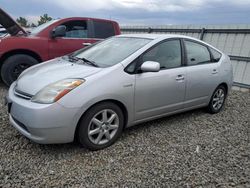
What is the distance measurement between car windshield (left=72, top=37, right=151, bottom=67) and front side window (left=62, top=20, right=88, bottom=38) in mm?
2185

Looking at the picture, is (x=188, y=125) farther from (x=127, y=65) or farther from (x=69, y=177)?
(x=69, y=177)

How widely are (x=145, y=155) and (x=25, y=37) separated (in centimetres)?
404

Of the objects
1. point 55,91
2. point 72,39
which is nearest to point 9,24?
point 72,39

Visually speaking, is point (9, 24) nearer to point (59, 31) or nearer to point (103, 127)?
point (59, 31)

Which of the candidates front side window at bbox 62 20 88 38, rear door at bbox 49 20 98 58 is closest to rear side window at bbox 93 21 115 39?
rear door at bbox 49 20 98 58

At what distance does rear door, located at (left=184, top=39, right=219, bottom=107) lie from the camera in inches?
153

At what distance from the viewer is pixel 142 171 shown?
8.66 feet

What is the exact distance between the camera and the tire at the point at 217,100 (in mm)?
4496

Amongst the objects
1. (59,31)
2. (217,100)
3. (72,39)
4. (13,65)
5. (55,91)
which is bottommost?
(217,100)

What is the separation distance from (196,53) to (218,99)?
110cm

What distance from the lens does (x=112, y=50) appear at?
141 inches

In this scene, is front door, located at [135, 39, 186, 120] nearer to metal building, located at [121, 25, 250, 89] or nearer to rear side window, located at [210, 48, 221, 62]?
rear side window, located at [210, 48, 221, 62]

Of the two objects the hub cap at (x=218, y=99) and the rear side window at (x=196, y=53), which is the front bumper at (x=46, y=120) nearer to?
the rear side window at (x=196, y=53)

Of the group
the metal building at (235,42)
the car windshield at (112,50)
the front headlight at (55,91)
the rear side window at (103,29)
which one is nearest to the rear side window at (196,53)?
the car windshield at (112,50)
